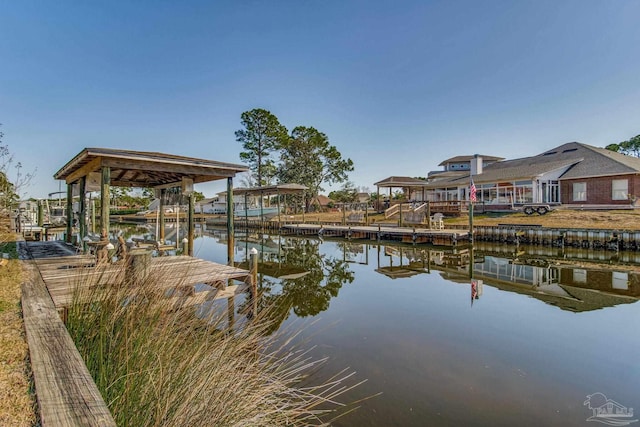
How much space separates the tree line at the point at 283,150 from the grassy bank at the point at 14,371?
37299 millimetres

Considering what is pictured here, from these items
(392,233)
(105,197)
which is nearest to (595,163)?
(392,233)

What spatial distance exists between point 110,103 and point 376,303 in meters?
18.7

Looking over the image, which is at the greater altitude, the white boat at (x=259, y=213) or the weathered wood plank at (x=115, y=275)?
the white boat at (x=259, y=213)

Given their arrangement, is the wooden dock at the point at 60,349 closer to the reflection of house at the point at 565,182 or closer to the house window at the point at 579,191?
the reflection of house at the point at 565,182

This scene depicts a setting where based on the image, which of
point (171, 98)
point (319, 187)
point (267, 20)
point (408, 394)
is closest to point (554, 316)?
point (408, 394)

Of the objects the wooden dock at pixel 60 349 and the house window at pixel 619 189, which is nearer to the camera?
the wooden dock at pixel 60 349

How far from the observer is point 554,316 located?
6730mm

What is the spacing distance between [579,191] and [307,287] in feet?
87.9

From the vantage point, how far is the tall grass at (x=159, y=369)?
5.94 ft

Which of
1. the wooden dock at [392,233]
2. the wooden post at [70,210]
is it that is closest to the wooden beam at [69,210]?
the wooden post at [70,210]

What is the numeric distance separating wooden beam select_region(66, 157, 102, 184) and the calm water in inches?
210

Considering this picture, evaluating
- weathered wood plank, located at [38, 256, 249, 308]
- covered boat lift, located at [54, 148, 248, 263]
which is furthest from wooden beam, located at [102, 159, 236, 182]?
weathered wood plank, located at [38, 256, 249, 308]

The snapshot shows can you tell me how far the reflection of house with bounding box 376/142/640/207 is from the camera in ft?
75.5

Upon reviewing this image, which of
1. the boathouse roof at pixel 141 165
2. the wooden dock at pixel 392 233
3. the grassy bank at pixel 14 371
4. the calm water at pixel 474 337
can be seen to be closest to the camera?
the grassy bank at pixel 14 371
